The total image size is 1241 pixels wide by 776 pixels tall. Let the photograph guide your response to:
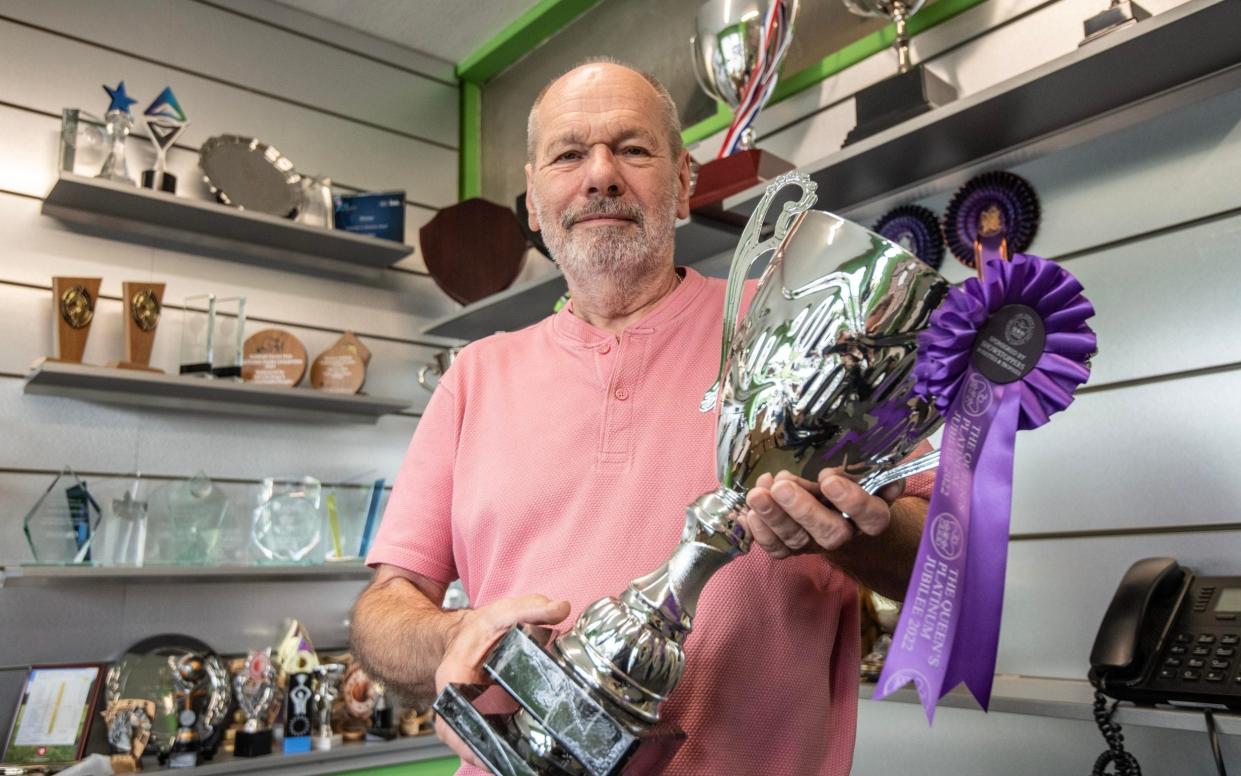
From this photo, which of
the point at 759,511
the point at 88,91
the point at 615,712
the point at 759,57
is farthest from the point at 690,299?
the point at 88,91

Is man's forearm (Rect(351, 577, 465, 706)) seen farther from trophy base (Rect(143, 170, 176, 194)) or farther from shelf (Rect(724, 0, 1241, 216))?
trophy base (Rect(143, 170, 176, 194))

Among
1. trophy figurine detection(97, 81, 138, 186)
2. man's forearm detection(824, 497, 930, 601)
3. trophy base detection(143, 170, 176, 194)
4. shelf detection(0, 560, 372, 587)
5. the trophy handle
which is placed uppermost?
trophy figurine detection(97, 81, 138, 186)

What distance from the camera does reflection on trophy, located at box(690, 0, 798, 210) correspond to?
2.06 m

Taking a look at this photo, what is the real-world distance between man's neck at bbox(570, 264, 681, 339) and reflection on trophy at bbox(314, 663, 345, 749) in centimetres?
169

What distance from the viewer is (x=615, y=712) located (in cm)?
78

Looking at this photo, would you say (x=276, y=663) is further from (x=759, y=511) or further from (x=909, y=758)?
(x=759, y=511)

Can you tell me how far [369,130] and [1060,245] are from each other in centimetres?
235

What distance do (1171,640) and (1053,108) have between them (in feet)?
2.89

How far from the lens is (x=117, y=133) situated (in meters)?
2.64

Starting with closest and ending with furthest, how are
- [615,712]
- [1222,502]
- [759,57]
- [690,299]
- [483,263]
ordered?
[615,712] < [690,299] < [1222,502] < [759,57] < [483,263]

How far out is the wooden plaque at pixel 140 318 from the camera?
259 centimetres

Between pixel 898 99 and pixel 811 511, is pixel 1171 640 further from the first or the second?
pixel 898 99

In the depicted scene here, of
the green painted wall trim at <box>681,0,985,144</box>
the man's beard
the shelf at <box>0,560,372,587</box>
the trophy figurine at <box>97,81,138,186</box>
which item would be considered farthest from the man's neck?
the trophy figurine at <box>97,81,138,186</box>

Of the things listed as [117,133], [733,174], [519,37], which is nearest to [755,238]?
[733,174]
